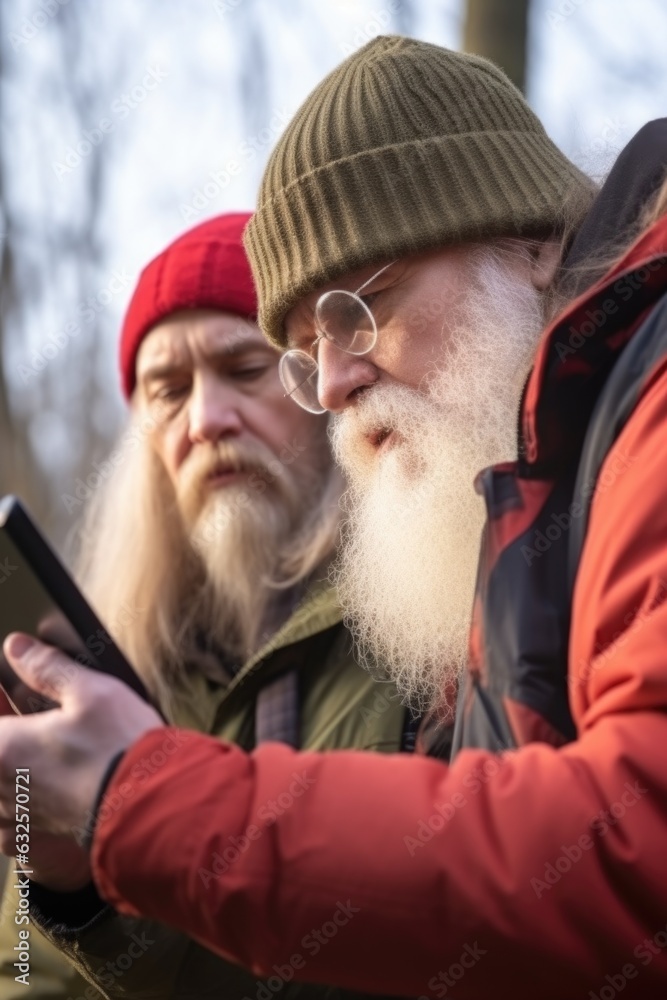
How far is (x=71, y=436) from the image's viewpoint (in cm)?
1192

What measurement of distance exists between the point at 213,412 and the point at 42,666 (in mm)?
2099

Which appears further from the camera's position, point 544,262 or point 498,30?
point 498,30

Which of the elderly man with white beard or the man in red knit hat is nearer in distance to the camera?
the elderly man with white beard

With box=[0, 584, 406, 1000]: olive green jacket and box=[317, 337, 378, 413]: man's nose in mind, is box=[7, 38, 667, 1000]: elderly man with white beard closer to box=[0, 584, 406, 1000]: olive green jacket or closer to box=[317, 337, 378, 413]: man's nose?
box=[317, 337, 378, 413]: man's nose

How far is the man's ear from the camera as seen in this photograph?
263cm

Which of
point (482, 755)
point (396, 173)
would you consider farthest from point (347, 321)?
point (482, 755)

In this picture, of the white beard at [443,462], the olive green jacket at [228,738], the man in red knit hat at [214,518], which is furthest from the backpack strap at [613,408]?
the man in red knit hat at [214,518]

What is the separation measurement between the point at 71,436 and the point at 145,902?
1072 cm

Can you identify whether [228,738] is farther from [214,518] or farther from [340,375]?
[340,375]


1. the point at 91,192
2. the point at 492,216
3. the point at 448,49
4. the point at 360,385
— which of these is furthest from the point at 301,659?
the point at 91,192

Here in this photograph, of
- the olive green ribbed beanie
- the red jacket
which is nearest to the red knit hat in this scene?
the olive green ribbed beanie

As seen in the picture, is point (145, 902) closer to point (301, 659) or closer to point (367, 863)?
point (367, 863)

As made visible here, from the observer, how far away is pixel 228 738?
Answer: 3.17m

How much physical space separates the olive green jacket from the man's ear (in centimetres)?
100
